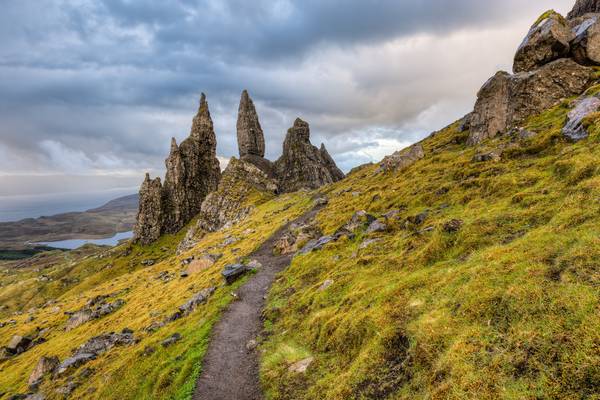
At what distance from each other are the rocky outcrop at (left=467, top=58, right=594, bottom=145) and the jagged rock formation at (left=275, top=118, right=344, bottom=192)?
106 metres

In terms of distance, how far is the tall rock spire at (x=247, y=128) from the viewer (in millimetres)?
176875

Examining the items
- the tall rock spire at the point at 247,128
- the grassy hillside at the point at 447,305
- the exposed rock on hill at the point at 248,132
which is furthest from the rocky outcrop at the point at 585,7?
the tall rock spire at the point at 247,128

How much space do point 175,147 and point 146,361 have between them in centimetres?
18927

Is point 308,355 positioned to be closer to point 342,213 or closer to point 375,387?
point 375,387

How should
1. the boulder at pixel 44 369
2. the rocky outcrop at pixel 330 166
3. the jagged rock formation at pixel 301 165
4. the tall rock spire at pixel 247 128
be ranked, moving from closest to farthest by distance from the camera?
the boulder at pixel 44 369, the jagged rock formation at pixel 301 165, the rocky outcrop at pixel 330 166, the tall rock spire at pixel 247 128

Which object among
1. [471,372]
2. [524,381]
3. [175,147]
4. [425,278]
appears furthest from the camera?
[175,147]

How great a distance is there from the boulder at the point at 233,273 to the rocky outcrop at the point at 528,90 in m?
42.9

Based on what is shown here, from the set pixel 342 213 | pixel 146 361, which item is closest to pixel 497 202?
pixel 342 213

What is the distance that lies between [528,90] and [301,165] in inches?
4701

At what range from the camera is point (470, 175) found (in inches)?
1326

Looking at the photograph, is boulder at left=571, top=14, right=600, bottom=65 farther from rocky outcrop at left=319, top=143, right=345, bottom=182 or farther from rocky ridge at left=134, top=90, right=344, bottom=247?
rocky outcrop at left=319, top=143, right=345, bottom=182

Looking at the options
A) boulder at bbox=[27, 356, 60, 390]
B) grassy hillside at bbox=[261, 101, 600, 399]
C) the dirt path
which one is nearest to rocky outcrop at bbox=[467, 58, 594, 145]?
grassy hillside at bbox=[261, 101, 600, 399]

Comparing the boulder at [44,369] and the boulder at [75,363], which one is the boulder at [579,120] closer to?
the boulder at [75,363]

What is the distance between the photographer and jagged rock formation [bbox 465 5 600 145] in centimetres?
4294
